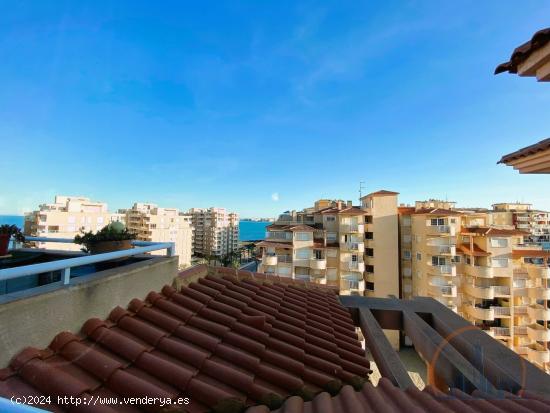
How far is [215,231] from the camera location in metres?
94.8

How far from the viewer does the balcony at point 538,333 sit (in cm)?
2509

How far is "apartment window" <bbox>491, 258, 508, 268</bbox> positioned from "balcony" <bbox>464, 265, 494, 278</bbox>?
74 centimetres

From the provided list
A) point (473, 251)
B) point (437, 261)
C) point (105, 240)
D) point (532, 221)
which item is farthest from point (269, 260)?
point (532, 221)

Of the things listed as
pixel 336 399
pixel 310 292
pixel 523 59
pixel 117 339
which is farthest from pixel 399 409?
pixel 310 292

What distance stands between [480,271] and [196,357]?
32219 millimetres

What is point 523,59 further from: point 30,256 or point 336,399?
point 30,256

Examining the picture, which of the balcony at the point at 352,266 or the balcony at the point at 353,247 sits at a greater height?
the balcony at the point at 353,247

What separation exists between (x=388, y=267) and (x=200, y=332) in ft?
104

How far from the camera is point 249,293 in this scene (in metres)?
3.79

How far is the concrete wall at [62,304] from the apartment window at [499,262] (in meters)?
33.0

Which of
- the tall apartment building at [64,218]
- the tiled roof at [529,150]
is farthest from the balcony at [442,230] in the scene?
the tall apartment building at [64,218]

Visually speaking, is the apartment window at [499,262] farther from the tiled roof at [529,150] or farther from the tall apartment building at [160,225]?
the tall apartment building at [160,225]

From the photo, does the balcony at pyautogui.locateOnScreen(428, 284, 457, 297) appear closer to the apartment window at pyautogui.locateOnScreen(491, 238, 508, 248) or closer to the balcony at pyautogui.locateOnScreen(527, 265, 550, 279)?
the apartment window at pyautogui.locateOnScreen(491, 238, 508, 248)

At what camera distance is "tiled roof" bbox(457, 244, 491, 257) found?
2576cm
